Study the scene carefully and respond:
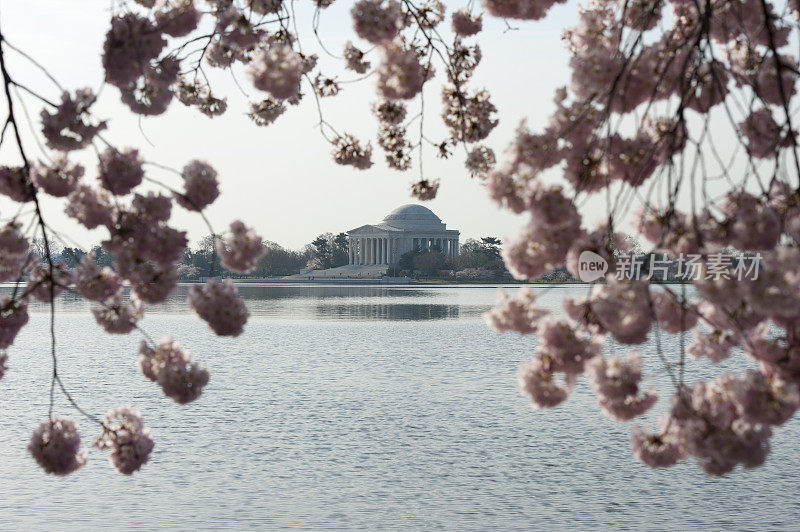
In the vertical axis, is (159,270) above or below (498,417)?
above

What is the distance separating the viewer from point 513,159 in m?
4.00

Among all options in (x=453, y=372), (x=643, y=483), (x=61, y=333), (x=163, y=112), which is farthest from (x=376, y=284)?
(x=163, y=112)

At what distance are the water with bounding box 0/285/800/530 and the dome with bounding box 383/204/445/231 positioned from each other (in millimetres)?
123497

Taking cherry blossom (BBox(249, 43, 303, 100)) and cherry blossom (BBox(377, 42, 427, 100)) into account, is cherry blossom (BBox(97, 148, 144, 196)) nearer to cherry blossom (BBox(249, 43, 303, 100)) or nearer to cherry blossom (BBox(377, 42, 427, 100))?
cherry blossom (BBox(249, 43, 303, 100))

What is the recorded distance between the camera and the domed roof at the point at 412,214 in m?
155

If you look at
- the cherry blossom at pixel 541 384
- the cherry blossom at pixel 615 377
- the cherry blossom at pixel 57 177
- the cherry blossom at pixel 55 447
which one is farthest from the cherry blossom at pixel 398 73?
the cherry blossom at pixel 55 447

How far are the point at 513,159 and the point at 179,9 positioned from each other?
97.5 inches

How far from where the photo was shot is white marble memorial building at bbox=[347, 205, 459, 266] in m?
149

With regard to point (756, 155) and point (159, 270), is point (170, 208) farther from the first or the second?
point (756, 155)

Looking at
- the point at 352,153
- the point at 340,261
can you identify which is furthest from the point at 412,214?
the point at 352,153

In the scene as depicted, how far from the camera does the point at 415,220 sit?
510 ft

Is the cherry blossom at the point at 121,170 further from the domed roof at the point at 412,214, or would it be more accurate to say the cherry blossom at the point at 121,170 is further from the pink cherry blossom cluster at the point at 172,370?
the domed roof at the point at 412,214

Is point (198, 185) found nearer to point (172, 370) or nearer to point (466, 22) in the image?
point (172, 370)

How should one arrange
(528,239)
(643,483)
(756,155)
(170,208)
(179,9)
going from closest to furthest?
(528,239)
(756,155)
(170,208)
(179,9)
(643,483)
